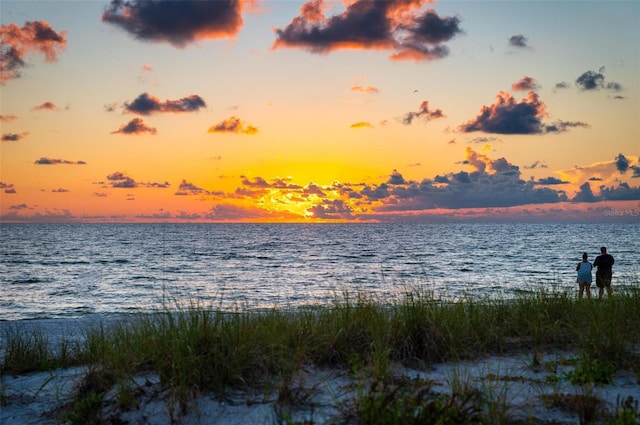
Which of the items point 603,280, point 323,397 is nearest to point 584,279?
point 603,280

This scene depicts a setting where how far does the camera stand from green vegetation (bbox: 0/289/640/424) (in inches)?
220

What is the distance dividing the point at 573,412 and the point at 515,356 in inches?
84.2

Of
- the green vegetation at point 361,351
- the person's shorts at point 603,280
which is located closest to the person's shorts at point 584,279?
the person's shorts at point 603,280

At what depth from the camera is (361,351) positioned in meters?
7.39

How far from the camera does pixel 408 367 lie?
7266mm

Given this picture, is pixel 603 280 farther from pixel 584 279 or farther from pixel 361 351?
pixel 361 351

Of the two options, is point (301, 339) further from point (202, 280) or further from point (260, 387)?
point (202, 280)

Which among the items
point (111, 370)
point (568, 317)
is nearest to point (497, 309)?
point (568, 317)

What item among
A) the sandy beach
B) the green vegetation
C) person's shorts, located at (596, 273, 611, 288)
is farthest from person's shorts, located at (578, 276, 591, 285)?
the sandy beach

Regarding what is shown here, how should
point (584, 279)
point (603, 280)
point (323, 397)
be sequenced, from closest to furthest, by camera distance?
1. point (323, 397)
2. point (603, 280)
3. point (584, 279)

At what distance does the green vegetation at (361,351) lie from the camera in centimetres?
558

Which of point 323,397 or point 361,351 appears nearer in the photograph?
point 323,397

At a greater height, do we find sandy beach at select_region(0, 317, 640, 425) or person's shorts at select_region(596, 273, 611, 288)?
sandy beach at select_region(0, 317, 640, 425)

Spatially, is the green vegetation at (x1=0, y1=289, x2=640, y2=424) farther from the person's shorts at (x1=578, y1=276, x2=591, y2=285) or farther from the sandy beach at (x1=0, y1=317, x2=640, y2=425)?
the person's shorts at (x1=578, y1=276, x2=591, y2=285)
